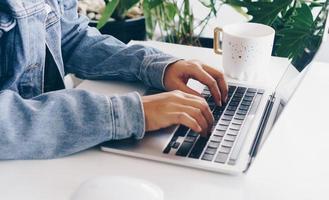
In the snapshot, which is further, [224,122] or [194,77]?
[194,77]

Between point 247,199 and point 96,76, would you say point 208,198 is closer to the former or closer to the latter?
point 247,199

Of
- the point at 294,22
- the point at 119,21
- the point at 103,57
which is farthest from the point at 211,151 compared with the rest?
the point at 119,21

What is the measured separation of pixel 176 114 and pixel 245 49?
0.87 ft

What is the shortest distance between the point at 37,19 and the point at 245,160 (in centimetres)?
43

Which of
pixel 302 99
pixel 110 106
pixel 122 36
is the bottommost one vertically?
pixel 122 36

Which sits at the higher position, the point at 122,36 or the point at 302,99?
the point at 302,99

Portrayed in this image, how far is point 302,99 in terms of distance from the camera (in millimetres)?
873

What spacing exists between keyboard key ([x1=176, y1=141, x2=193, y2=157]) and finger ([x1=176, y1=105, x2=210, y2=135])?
0.03 m

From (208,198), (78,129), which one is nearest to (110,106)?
(78,129)

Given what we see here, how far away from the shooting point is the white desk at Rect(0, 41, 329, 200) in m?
0.59

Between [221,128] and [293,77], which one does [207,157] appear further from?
[293,77]

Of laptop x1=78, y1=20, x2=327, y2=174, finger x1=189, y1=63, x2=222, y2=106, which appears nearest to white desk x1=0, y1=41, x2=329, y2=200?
laptop x1=78, y1=20, x2=327, y2=174

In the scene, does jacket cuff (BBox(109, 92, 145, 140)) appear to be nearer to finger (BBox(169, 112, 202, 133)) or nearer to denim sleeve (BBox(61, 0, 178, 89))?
finger (BBox(169, 112, 202, 133))

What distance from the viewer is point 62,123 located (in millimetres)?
662
